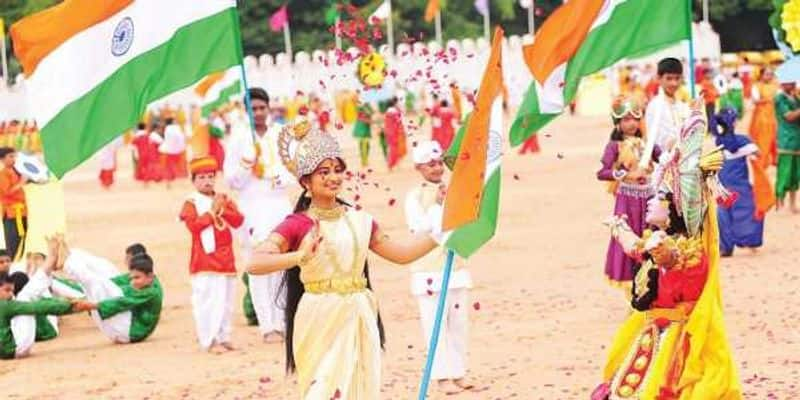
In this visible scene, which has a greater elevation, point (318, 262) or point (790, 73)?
point (790, 73)

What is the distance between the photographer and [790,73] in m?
8.62

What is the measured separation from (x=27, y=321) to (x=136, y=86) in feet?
13.8

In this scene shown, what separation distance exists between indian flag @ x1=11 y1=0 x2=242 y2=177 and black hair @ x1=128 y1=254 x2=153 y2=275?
4.07 metres

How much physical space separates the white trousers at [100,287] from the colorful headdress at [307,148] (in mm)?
6152

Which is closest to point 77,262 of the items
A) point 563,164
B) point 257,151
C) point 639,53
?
point 257,151

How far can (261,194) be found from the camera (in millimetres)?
13211

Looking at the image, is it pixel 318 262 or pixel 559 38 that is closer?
pixel 318 262

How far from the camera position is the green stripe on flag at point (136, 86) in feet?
31.0

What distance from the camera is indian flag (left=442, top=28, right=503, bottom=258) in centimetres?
795

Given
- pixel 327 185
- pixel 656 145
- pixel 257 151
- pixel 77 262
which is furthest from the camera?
pixel 77 262

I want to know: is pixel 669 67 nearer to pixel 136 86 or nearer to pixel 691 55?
pixel 691 55

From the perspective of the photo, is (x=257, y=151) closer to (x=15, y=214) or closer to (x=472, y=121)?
(x=15, y=214)

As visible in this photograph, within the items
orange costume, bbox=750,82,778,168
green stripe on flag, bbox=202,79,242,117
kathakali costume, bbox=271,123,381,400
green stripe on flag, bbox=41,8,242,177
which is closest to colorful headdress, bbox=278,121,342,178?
kathakali costume, bbox=271,123,381,400

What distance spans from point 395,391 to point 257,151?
2.87 meters
